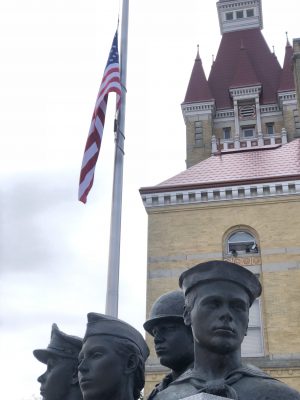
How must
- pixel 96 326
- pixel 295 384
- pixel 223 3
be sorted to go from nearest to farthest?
pixel 96 326, pixel 295 384, pixel 223 3

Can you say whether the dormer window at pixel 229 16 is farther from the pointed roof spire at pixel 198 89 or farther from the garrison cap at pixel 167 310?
the garrison cap at pixel 167 310

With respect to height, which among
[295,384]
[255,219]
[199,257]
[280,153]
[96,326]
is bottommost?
[295,384]

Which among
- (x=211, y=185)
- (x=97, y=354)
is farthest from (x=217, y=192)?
(x=97, y=354)

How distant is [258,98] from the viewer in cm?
3688

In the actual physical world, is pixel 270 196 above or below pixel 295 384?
above

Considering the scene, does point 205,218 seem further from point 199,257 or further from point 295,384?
point 295,384

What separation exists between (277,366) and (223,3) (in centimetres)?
3395

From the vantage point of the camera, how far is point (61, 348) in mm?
3609

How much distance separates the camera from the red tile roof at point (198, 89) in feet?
123

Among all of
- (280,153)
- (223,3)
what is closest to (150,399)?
(280,153)

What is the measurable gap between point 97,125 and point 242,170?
11.0 meters

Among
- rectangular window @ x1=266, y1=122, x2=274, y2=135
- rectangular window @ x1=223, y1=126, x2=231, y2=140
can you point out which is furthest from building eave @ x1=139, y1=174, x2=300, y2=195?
rectangular window @ x1=266, y1=122, x2=274, y2=135

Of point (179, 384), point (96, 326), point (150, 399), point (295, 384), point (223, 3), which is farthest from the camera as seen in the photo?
point (223, 3)

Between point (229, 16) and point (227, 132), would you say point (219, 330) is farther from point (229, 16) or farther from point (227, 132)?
point (229, 16)
